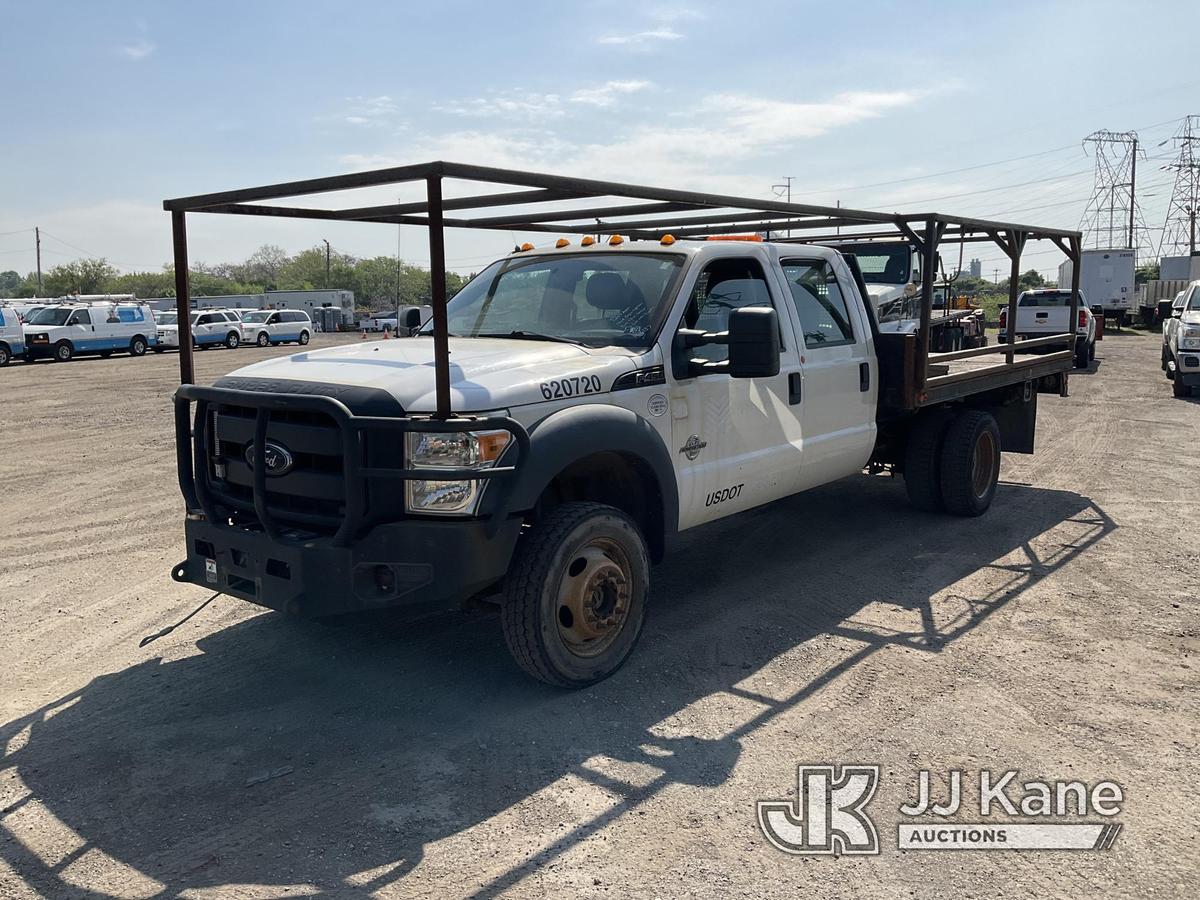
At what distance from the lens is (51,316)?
1238 inches

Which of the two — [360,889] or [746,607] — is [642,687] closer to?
[746,607]

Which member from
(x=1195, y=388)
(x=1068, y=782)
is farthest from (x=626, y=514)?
(x=1195, y=388)

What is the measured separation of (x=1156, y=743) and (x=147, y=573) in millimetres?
5715

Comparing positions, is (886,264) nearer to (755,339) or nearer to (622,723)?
(755,339)

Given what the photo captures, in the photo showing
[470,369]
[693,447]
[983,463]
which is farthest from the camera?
[983,463]

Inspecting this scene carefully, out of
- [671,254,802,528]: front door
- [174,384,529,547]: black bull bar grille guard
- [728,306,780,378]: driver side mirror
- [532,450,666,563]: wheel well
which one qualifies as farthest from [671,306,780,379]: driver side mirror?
[174,384,529,547]: black bull bar grille guard

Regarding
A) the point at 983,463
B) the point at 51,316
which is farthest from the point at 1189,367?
the point at 51,316

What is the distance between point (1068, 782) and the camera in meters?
3.72

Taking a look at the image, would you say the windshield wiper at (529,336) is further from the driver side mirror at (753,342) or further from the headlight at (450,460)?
the headlight at (450,460)

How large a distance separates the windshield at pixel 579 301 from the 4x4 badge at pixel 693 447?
0.55 m

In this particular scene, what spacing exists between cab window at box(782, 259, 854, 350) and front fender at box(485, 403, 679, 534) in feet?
5.58

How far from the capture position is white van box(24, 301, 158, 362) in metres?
30.6

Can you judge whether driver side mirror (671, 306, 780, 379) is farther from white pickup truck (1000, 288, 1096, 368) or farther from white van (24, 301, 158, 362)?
white van (24, 301, 158, 362)

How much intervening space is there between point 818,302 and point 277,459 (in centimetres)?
354
